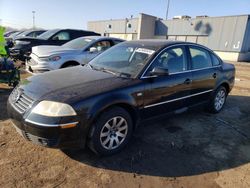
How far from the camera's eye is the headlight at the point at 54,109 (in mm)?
2754

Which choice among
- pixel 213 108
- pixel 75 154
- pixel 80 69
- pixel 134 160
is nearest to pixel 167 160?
pixel 134 160

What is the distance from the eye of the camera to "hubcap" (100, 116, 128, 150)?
3.22 m

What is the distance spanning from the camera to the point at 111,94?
10.3ft

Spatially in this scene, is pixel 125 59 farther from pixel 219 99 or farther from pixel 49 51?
pixel 49 51

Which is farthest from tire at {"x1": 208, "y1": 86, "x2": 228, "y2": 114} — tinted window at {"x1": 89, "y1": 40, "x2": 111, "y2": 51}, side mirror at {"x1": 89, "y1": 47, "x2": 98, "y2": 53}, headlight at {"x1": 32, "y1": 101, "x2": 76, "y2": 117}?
tinted window at {"x1": 89, "y1": 40, "x2": 111, "y2": 51}

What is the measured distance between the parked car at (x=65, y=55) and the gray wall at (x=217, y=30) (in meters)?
19.8

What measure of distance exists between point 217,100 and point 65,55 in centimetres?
441

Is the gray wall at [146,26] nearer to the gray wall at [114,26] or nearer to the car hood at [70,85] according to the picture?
the gray wall at [114,26]

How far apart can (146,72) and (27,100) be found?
1.82 meters

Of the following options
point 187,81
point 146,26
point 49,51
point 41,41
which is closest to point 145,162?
point 187,81

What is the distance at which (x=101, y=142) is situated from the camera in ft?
10.4

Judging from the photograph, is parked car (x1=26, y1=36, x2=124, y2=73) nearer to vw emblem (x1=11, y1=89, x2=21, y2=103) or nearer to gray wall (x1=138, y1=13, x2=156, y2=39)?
vw emblem (x1=11, y1=89, x2=21, y2=103)

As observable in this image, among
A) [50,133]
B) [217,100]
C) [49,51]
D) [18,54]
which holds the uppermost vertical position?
[49,51]

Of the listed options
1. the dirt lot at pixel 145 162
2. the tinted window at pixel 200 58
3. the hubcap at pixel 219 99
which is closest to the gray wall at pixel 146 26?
the hubcap at pixel 219 99
